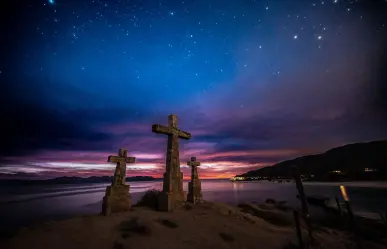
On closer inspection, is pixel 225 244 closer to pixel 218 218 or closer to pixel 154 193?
pixel 218 218

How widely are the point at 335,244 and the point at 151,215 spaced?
1010 cm

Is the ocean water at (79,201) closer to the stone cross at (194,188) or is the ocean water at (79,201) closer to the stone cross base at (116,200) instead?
the stone cross base at (116,200)

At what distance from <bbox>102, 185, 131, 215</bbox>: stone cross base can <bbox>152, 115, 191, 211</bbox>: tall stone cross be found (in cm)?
201

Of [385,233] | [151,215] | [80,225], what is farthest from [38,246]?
[385,233]

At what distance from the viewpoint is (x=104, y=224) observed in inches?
311

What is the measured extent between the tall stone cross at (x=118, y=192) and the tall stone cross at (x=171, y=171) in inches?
81.1

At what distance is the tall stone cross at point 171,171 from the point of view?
1056 cm

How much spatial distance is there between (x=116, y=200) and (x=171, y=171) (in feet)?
11.0

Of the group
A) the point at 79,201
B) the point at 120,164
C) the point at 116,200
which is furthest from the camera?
the point at 79,201

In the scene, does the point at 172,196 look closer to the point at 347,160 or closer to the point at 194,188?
the point at 194,188

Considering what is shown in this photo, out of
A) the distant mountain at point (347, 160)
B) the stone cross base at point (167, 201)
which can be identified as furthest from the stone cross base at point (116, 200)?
the distant mountain at point (347, 160)

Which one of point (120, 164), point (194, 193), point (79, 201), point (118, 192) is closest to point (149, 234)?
point (118, 192)

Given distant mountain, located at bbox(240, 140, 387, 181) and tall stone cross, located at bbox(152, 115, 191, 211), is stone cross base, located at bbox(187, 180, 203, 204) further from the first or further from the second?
distant mountain, located at bbox(240, 140, 387, 181)

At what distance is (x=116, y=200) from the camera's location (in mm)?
10375
